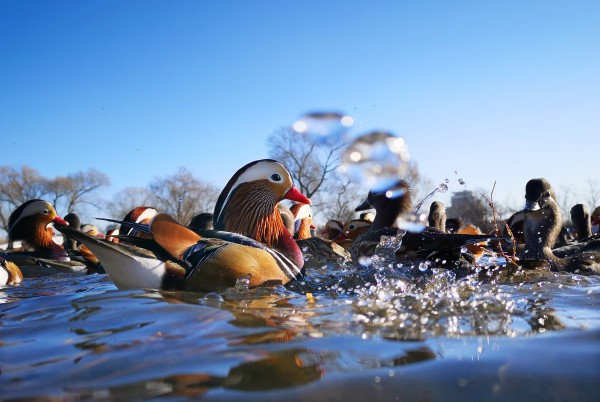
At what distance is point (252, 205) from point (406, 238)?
1.67m

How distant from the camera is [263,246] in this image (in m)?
4.28

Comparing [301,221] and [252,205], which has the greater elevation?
[252,205]

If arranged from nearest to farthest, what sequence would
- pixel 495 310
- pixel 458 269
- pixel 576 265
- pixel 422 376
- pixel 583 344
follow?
Result: pixel 422 376 < pixel 583 344 < pixel 495 310 < pixel 458 269 < pixel 576 265

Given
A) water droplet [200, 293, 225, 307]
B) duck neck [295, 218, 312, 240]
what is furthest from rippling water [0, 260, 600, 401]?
duck neck [295, 218, 312, 240]

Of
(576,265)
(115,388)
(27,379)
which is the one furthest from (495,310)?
(576,265)

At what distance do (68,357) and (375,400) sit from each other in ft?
3.78

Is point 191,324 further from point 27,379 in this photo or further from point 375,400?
point 375,400

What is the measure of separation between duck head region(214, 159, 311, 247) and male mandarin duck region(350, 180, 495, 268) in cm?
130

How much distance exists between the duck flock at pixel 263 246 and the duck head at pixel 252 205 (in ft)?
0.03

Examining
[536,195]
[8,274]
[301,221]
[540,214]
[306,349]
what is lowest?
[8,274]

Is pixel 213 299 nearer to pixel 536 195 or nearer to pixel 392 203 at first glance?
pixel 392 203

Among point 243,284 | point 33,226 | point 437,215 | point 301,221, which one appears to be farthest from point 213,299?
point 301,221

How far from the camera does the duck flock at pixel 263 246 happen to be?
12.2ft

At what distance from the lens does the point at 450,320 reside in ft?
7.23
